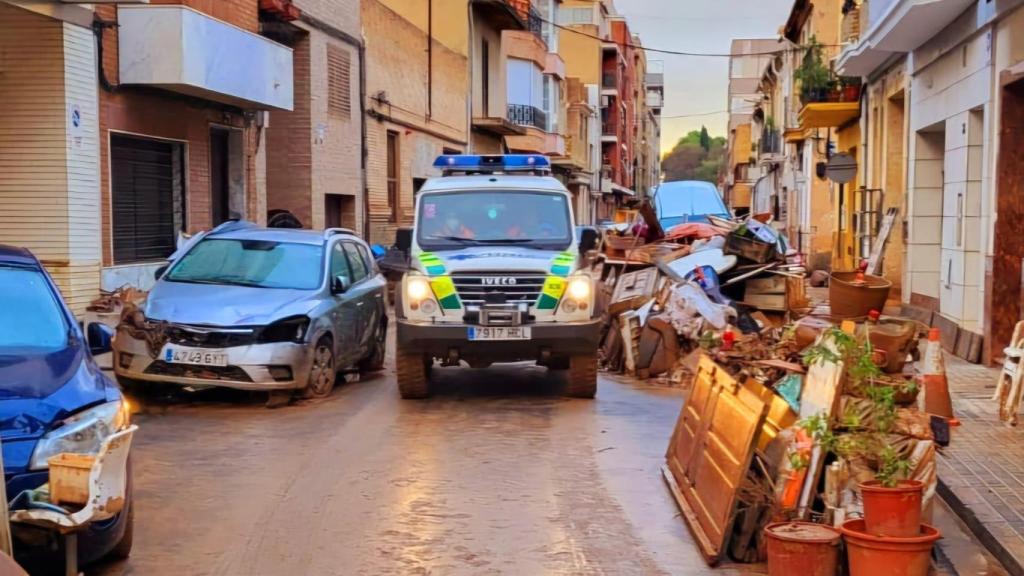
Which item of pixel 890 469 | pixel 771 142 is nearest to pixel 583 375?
pixel 890 469

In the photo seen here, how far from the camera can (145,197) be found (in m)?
16.5

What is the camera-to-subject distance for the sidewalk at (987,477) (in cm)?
618

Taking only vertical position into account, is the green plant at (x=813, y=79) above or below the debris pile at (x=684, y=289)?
above

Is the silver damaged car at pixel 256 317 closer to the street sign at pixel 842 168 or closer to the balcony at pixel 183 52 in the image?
the balcony at pixel 183 52

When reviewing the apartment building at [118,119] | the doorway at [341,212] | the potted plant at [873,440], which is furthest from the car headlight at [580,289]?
the doorway at [341,212]

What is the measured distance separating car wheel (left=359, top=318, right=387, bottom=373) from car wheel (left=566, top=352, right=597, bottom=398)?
280 cm

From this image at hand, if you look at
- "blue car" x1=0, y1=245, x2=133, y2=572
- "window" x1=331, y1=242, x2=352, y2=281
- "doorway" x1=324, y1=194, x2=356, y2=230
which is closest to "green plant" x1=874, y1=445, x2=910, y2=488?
"blue car" x1=0, y1=245, x2=133, y2=572

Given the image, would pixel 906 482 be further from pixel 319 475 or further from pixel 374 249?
pixel 374 249

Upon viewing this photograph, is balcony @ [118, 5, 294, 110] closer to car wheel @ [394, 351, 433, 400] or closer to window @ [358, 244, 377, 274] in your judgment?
window @ [358, 244, 377, 274]

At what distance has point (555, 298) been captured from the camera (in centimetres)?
1073

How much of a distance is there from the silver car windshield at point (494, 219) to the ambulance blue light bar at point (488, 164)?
4.16ft

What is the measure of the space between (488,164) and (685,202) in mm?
15714

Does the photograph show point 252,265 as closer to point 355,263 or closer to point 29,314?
point 355,263

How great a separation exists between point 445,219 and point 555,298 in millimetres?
1783
